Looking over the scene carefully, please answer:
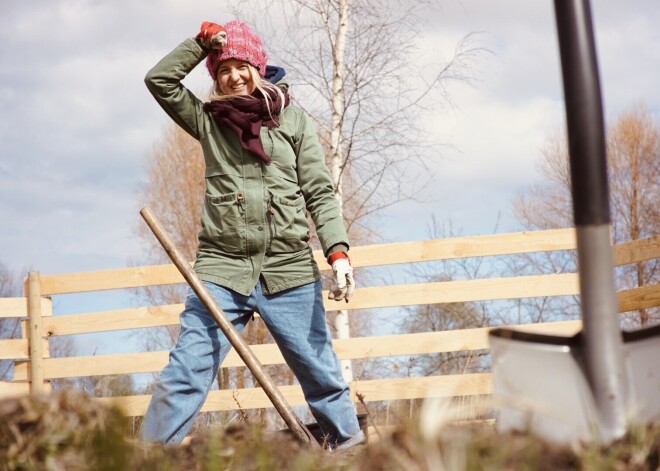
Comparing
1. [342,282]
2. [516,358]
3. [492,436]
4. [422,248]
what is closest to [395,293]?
[422,248]

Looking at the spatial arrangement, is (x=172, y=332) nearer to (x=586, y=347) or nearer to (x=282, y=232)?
(x=282, y=232)

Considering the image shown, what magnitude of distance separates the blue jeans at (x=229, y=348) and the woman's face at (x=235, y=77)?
772 mm

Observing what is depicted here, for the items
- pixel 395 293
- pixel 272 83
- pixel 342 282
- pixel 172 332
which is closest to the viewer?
pixel 342 282

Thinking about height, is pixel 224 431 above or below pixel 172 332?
above

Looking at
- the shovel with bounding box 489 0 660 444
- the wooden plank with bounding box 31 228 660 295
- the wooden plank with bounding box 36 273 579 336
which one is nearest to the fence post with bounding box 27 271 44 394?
the wooden plank with bounding box 31 228 660 295

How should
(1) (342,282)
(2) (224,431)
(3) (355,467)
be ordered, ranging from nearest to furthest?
(3) (355,467) → (2) (224,431) → (1) (342,282)

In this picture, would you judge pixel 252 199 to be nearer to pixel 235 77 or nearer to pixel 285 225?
pixel 285 225

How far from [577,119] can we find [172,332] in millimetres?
12405

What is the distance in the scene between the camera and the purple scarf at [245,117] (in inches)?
116

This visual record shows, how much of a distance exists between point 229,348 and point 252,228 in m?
0.47

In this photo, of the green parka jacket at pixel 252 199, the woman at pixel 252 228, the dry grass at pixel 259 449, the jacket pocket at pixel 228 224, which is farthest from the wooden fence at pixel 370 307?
the dry grass at pixel 259 449

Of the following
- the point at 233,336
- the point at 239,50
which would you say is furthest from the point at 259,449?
the point at 239,50

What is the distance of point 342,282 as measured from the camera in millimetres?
2934

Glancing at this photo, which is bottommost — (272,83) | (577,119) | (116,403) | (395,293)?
(395,293)
